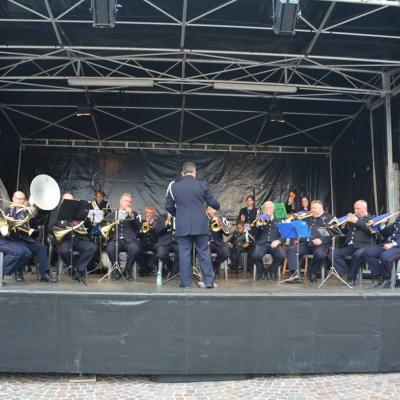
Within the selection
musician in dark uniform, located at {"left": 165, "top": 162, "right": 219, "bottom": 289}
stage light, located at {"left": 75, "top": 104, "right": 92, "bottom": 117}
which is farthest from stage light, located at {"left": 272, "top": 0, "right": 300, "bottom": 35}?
stage light, located at {"left": 75, "top": 104, "right": 92, "bottom": 117}

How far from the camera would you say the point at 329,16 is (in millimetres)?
7000

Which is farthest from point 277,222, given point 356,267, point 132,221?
point 132,221

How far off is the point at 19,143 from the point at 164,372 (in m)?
8.30

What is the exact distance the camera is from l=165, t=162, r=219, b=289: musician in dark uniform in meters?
5.55

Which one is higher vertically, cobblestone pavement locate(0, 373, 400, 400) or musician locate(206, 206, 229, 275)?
musician locate(206, 206, 229, 275)

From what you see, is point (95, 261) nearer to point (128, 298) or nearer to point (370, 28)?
point (128, 298)

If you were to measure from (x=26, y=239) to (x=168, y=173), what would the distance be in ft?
19.1

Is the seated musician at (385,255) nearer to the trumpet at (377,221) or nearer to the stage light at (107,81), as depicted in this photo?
the trumpet at (377,221)

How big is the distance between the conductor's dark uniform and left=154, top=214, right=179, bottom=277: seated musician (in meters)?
1.15

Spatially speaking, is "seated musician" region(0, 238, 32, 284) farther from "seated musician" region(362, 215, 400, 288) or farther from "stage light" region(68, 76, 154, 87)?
"seated musician" region(362, 215, 400, 288)

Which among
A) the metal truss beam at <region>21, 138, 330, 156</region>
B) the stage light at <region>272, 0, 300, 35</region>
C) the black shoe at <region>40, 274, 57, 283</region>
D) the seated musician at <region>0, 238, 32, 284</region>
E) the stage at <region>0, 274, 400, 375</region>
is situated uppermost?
the stage light at <region>272, 0, 300, 35</region>

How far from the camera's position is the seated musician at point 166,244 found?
679 cm

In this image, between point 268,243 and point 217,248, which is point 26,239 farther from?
point 268,243

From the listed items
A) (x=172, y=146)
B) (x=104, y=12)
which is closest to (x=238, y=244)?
(x=104, y=12)
